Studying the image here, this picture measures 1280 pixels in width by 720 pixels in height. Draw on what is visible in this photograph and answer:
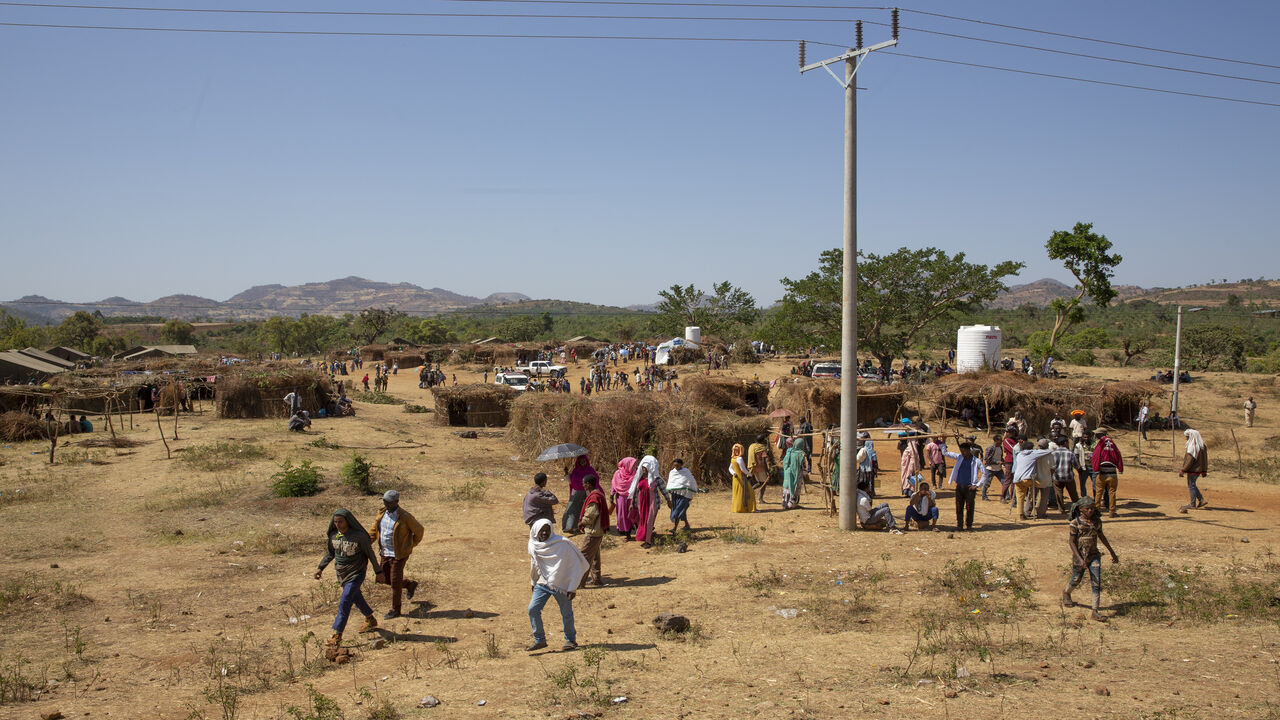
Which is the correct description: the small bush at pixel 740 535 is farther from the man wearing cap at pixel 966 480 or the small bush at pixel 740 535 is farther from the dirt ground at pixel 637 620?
the man wearing cap at pixel 966 480

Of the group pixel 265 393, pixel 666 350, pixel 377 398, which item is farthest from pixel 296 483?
pixel 666 350

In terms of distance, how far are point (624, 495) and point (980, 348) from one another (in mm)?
28118

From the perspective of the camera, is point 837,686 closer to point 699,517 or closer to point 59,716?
point 59,716

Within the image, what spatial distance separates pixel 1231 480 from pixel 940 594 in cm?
1334

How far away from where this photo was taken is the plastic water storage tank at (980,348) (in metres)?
35.1

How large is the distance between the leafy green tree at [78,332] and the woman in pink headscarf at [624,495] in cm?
8131

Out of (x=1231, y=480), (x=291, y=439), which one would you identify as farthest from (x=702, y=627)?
(x=291, y=439)

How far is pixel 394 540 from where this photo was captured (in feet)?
27.5

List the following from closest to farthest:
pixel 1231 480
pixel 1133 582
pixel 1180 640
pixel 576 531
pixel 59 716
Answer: pixel 59 716 → pixel 1180 640 → pixel 1133 582 → pixel 576 531 → pixel 1231 480

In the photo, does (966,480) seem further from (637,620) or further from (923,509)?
(637,620)

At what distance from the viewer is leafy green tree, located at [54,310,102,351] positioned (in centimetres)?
7531

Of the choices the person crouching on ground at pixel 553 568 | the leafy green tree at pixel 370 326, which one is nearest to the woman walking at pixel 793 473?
the person crouching on ground at pixel 553 568

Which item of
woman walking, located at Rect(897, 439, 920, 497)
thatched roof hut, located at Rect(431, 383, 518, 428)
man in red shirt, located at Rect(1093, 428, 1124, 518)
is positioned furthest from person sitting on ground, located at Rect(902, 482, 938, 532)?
thatched roof hut, located at Rect(431, 383, 518, 428)

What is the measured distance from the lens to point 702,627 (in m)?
8.30
